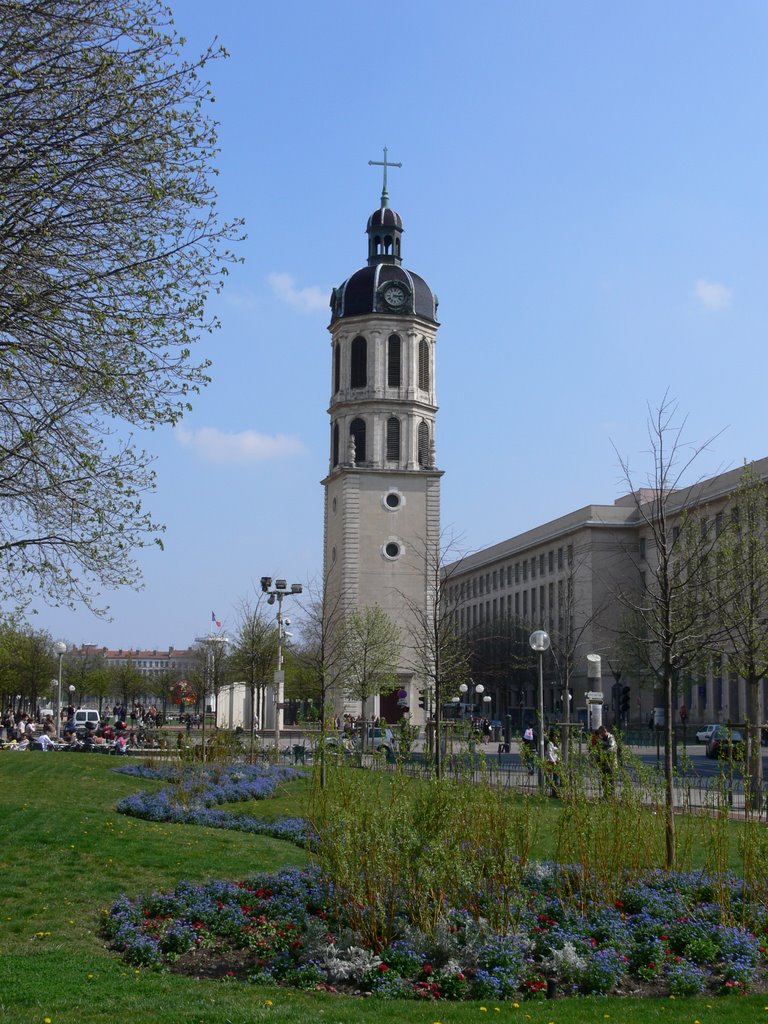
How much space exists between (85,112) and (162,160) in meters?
1.03

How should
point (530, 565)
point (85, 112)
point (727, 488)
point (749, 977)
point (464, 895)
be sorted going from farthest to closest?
point (530, 565)
point (727, 488)
point (85, 112)
point (464, 895)
point (749, 977)

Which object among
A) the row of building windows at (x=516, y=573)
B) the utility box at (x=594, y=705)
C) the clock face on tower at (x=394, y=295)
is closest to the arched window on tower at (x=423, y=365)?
the clock face on tower at (x=394, y=295)

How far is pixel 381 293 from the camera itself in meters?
69.6

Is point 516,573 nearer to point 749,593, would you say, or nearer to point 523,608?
point 523,608

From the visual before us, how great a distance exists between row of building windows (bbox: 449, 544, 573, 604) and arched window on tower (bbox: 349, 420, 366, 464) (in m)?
18.3

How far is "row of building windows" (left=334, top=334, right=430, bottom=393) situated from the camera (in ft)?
226

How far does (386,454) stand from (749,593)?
40.0 meters

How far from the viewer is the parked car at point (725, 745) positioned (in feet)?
38.9

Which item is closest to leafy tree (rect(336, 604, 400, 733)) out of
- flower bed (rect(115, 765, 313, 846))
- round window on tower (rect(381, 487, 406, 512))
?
round window on tower (rect(381, 487, 406, 512))

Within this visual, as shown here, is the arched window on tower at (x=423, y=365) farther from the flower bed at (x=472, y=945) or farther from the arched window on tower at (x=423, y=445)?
the flower bed at (x=472, y=945)

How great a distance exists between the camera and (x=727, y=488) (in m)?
72.0

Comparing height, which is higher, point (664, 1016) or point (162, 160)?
point (162, 160)

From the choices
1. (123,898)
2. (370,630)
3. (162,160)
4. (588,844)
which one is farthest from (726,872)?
(370,630)

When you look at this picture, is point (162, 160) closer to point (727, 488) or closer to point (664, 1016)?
point (664, 1016)
